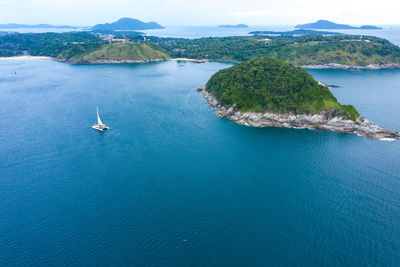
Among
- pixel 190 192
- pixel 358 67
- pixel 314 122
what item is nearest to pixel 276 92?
pixel 314 122

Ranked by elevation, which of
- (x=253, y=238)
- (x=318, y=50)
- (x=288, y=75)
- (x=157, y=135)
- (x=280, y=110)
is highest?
(x=318, y=50)

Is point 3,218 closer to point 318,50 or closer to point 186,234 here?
point 186,234

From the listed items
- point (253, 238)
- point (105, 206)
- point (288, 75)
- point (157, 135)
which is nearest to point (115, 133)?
point (157, 135)

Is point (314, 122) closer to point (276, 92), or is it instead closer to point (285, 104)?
point (285, 104)

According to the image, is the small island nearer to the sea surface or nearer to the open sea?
the sea surface

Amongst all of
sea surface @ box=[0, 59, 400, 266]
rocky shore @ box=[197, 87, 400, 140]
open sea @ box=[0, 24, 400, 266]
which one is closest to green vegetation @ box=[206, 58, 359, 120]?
rocky shore @ box=[197, 87, 400, 140]

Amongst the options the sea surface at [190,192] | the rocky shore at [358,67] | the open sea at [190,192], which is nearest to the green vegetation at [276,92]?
the sea surface at [190,192]

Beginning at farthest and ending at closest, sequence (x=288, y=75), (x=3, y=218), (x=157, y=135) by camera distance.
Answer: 1. (x=288, y=75)
2. (x=157, y=135)
3. (x=3, y=218)

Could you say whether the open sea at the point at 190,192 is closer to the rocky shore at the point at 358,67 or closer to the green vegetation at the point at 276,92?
the green vegetation at the point at 276,92
